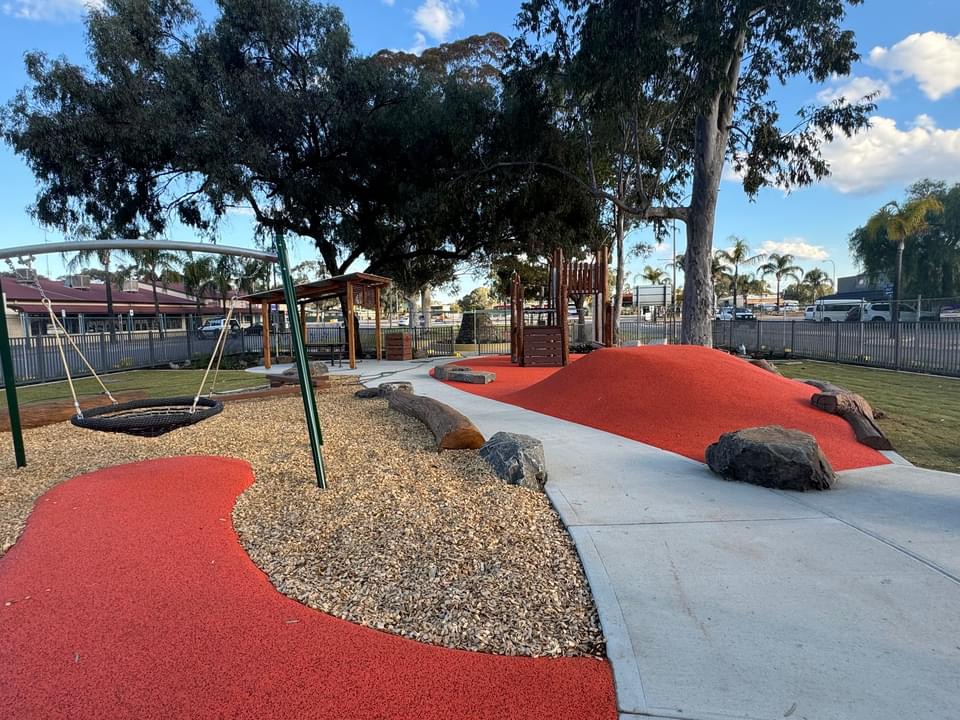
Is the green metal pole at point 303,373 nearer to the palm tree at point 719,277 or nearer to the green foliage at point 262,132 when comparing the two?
the green foliage at point 262,132

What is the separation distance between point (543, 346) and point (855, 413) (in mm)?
10599

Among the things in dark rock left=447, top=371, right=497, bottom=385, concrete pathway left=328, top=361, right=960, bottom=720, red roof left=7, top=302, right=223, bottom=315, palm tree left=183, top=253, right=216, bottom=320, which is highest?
palm tree left=183, top=253, right=216, bottom=320

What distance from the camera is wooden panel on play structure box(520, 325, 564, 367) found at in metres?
16.7

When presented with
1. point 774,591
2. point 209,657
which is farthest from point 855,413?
point 209,657

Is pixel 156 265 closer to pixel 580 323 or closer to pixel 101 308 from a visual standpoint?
pixel 101 308

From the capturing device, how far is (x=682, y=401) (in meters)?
7.55

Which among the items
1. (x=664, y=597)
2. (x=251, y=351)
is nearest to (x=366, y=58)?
(x=251, y=351)

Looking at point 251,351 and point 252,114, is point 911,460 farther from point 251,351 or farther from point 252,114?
point 251,351

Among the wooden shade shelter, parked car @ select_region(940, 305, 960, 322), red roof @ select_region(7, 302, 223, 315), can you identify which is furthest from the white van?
red roof @ select_region(7, 302, 223, 315)

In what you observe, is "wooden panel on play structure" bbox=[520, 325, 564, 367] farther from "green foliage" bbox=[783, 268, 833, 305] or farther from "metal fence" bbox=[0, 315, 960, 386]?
"green foliage" bbox=[783, 268, 833, 305]

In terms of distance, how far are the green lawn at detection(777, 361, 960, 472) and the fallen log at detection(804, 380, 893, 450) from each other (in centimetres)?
33

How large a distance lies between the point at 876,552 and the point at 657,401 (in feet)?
14.1

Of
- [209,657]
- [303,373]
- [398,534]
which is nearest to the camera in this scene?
[209,657]

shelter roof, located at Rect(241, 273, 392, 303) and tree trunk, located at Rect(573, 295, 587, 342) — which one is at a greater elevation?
shelter roof, located at Rect(241, 273, 392, 303)
